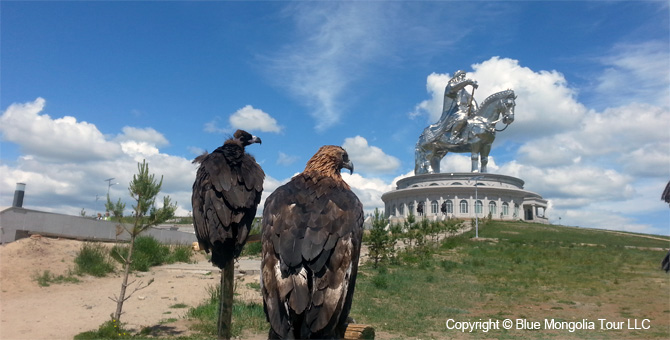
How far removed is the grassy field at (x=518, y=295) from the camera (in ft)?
38.1

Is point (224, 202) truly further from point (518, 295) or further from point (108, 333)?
point (518, 295)

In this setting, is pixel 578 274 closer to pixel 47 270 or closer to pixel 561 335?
pixel 561 335

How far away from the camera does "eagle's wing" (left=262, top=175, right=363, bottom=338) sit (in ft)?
12.1

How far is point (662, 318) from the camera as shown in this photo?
13.2 metres

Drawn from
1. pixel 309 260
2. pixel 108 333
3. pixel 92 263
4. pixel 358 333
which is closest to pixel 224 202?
pixel 309 260

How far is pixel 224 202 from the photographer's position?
5.48 meters

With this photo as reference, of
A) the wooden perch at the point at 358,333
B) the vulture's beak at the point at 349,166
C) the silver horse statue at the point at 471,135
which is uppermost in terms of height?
the silver horse statue at the point at 471,135

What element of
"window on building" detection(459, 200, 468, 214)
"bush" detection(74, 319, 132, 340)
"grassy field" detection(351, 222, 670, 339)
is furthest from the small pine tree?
"window on building" detection(459, 200, 468, 214)

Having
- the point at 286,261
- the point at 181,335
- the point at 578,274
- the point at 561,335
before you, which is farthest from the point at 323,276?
the point at 578,274

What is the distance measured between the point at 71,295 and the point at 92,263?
3.92 metres

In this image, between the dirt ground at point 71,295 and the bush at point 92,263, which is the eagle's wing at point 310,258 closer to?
the dirt ground at point 71,295

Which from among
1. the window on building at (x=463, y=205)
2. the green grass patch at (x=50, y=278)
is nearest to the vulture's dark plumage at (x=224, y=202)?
the green grass patch at (x=50, y=278)

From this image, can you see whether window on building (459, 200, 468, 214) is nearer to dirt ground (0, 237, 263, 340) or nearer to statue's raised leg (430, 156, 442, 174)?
statue's raised leg (430, 156, 442, 174)

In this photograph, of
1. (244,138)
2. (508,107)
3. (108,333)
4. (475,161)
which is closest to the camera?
(244,138)
